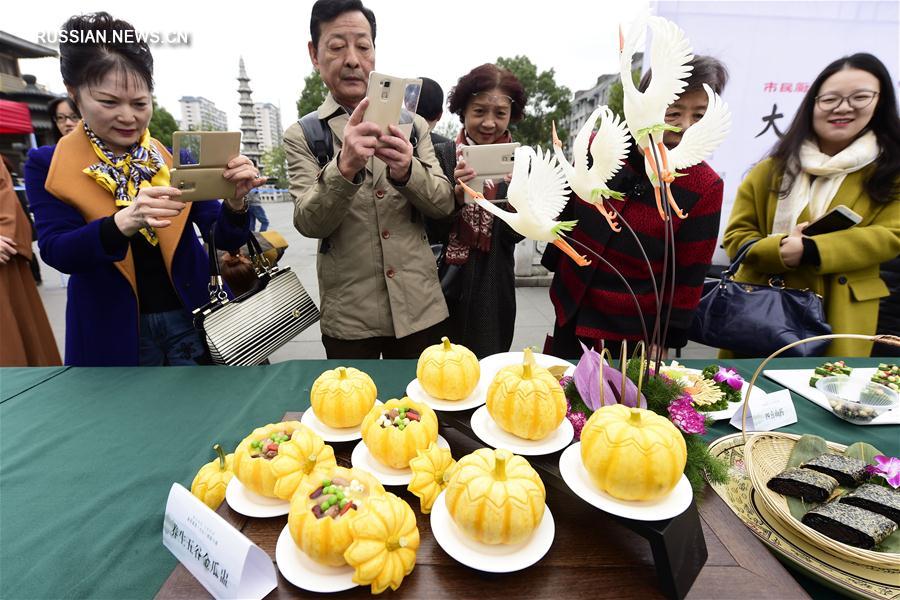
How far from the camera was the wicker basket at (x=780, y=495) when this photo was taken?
2.34 ft

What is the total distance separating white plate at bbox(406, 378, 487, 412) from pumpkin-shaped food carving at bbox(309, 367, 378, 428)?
0.11 metres

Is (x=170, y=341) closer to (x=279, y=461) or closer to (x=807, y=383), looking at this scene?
(x=279, y=461)

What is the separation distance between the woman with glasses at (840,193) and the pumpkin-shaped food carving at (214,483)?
2238 millimetres

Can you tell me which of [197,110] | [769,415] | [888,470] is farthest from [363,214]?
[197,110]

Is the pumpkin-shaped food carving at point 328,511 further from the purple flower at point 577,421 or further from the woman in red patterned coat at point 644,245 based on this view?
the woman in red patterned coat at point 644,245

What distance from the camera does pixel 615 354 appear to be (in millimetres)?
1674

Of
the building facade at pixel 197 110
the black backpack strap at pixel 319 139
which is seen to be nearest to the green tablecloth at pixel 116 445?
the black backpack strap at pixel 319 139

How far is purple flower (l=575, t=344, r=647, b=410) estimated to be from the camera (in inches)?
32.3

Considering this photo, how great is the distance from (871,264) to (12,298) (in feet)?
13.7

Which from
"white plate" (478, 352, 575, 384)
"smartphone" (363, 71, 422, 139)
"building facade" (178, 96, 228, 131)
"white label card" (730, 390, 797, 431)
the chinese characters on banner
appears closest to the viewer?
"white plate" (478, 352, 575, 384)

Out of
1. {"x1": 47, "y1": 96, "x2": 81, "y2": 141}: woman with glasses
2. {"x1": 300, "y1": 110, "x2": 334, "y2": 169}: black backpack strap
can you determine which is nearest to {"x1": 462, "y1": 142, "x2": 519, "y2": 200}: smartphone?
{"x1": 300, "y1": 110, "x2": 334, "y2": 169}: black backpack strap

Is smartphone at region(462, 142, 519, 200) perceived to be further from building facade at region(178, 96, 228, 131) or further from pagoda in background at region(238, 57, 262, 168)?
building facade at region(178, 96, 228, 131)

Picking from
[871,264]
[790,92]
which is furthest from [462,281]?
[790,92]

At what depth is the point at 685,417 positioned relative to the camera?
799 millimetres
